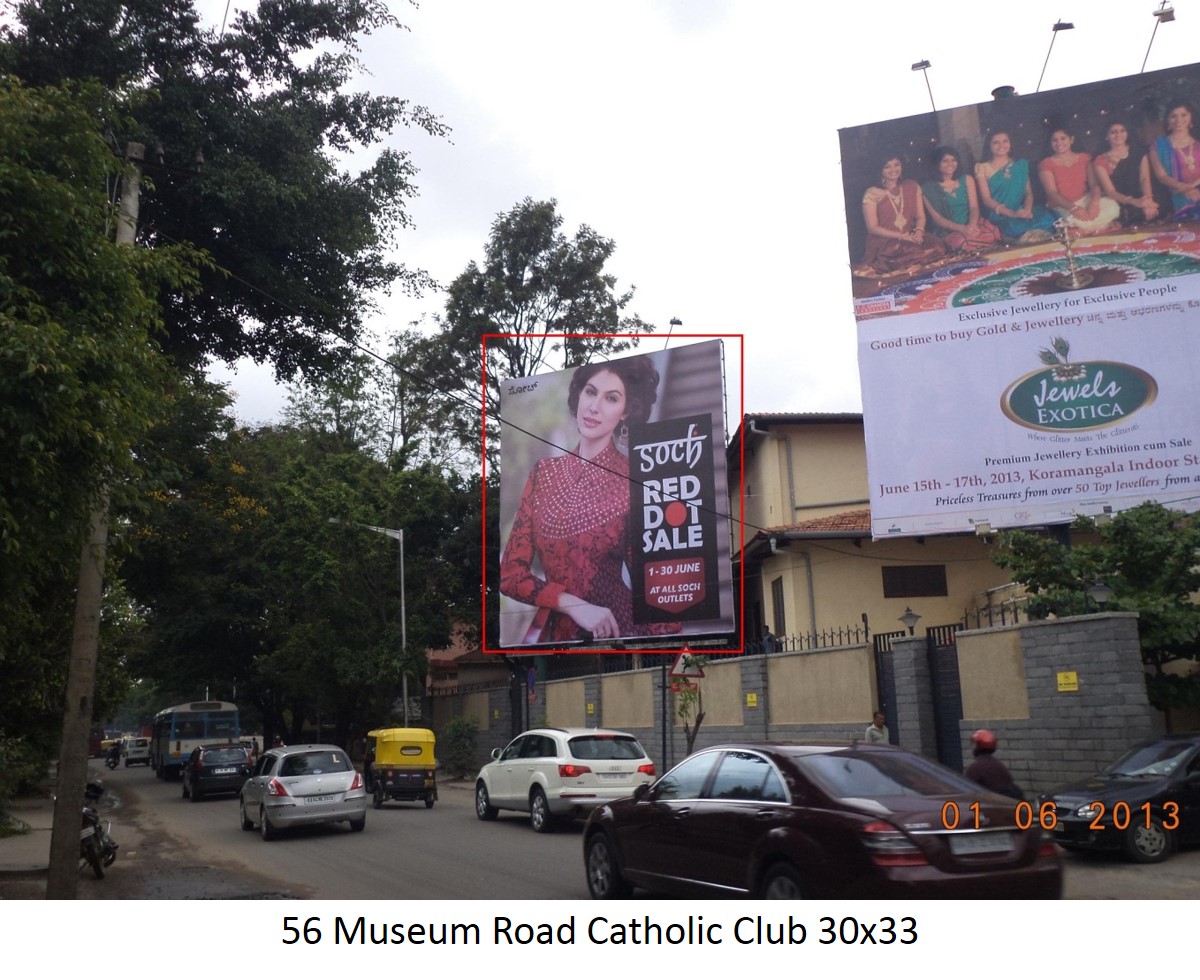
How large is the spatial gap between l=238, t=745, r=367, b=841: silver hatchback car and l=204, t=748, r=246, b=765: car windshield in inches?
476

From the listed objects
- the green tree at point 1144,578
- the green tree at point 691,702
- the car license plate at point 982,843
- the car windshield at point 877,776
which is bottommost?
the car license plate at point 982,843

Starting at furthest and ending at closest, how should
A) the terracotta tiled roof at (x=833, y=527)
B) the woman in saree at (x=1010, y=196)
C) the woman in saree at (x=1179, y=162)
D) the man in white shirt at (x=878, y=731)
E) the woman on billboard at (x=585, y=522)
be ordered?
the woman on billboard at (x=585, y=522)
the terracotta tiled roof at (x=833, y=527)
the woman in saree at (x=1010, y=196)
the woman in saree at (x=1179, y=162)
the man in white shirt at (x=878, y=731)

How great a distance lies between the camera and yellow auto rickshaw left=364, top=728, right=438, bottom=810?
77.3 ft

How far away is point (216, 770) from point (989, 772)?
83.5ft

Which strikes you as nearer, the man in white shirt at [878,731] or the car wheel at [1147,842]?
the car wheel at [1147,842]

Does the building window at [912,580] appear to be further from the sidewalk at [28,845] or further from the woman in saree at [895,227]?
the sidewalk at [28,845]

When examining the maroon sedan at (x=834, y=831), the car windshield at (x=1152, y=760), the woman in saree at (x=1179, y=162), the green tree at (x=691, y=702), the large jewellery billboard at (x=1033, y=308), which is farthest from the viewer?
the woman in saree at (x=1179, y=162)

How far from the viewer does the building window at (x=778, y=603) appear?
2986cm

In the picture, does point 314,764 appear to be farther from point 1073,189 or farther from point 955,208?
point 1073,189

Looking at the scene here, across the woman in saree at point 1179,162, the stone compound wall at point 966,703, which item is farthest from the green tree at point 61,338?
the woman in saree at point 1179,162

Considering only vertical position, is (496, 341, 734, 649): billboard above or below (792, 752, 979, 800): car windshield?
above

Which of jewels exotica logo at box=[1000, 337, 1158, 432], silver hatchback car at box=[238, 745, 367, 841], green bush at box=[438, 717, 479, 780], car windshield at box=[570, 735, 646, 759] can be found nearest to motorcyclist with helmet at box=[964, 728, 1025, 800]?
car windshield at box=[570, 735, 646, 759]

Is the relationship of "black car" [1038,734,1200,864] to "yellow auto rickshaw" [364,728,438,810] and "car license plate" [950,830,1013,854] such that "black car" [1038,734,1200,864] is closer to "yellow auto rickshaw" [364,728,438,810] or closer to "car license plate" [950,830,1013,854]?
"car license plate" [950,830,1013,854]

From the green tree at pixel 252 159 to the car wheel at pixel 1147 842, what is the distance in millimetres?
14687
